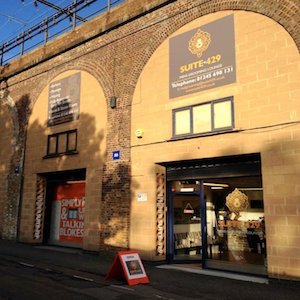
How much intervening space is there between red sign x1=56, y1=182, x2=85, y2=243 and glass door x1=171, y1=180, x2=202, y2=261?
481 cm

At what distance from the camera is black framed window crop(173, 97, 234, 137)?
34.6ft

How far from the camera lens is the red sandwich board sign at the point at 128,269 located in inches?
340

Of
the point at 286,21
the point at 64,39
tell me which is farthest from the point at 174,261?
the point at 64,39

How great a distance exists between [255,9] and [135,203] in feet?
23.1

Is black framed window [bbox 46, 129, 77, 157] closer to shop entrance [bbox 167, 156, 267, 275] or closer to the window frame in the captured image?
the window frame

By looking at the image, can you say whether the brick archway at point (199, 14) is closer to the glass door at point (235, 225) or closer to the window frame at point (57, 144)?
the window frame at point (57, 144)

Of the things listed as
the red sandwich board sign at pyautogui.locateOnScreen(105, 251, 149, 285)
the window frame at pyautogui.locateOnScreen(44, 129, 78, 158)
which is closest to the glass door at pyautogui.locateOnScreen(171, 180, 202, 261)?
Result: the red sandwich board sign at pyautogui.locateOnScreen(105, 251, 149, 285)

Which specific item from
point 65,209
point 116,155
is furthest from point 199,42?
point 65,209

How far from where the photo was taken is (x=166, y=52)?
484 inches

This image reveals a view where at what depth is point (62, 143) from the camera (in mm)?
15617

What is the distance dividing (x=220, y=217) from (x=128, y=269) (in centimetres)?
369

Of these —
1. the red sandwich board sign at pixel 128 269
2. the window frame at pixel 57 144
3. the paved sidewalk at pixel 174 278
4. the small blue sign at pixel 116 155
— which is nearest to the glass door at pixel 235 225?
the paved sidewalk at pixel 174 278

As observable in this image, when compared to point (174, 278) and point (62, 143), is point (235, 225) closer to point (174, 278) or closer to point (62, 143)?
point (174, 278)

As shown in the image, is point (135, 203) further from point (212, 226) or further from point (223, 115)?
point (223, 115)
